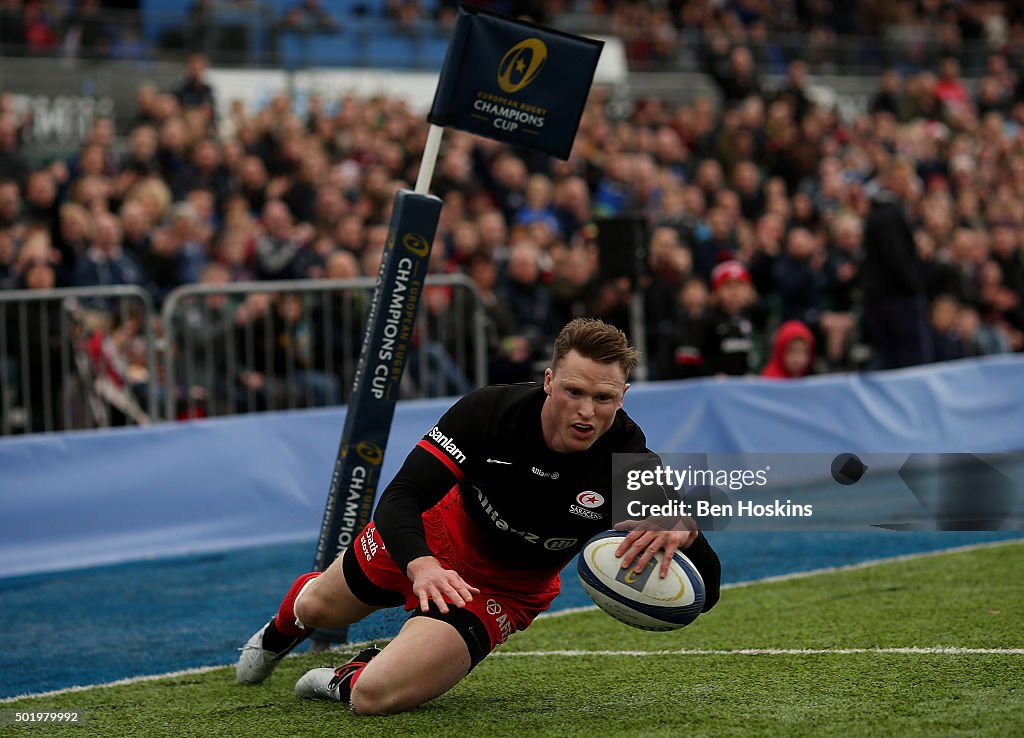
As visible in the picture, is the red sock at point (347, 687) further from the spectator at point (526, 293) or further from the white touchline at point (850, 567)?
the spectator at point (526, 293)

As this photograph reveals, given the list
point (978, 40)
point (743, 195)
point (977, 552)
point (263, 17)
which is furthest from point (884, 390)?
point (978, 40)

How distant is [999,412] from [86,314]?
7.75 meters

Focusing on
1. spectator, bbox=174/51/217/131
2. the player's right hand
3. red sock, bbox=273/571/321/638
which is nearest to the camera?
the player's right hand

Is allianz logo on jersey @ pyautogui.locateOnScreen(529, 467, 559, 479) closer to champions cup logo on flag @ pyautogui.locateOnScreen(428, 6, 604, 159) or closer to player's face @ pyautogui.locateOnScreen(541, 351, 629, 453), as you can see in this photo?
player's face @ pyautogui.locateOnScreen(541, 351, 629, 453)

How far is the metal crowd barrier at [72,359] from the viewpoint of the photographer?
10812 mm

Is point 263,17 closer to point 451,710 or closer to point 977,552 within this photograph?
point 977,552

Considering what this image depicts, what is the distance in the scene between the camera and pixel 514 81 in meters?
7.28

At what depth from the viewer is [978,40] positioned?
90.5ft

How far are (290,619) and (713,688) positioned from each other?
1.78m

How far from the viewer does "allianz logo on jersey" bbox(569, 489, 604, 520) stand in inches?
234

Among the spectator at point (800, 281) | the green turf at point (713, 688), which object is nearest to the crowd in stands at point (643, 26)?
the spectator at point (800, 281)

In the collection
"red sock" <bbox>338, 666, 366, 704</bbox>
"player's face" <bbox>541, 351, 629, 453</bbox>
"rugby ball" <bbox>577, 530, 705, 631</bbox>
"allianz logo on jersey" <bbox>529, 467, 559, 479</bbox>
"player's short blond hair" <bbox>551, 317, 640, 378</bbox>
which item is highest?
"player's short blond hair" <bbox>551, 317, 640, 378</bbox>

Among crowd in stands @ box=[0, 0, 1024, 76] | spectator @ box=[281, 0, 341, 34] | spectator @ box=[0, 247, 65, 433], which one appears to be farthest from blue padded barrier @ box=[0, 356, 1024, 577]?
spectator @ box=[281, 0, 341, 34]
